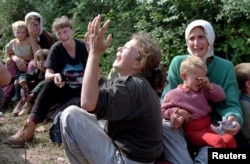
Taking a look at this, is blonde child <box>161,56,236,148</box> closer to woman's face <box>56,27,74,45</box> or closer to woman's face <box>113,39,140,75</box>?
woman's face <box>113,39,140,75</box>

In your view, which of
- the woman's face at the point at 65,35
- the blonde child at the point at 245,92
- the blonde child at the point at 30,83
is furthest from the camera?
the blonde child at the point at 30,83

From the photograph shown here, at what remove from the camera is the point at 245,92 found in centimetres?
356

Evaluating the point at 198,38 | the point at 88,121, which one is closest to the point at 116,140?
the point at 88,121

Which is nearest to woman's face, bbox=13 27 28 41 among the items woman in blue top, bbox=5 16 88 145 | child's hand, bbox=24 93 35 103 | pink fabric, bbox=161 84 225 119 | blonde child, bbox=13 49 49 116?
blonde child, bbox=13 49 49 116

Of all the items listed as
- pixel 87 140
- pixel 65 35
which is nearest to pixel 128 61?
pixel 87 140

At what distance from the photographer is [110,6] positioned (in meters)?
6.78

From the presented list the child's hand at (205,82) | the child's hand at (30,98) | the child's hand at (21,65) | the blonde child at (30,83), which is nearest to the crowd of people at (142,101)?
the child's hand at (205,82)

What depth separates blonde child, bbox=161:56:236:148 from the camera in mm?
3166

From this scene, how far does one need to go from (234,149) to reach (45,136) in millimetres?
2032

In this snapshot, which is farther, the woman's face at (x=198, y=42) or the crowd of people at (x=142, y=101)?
the woman's face at (x=198, y=42)

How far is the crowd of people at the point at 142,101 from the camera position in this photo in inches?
103

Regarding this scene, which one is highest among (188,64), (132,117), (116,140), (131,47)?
(131,47)

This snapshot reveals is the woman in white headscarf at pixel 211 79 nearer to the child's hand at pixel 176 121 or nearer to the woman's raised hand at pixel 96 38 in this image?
the child's hand at pixel 176 121

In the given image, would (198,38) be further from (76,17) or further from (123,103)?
(76,17)
